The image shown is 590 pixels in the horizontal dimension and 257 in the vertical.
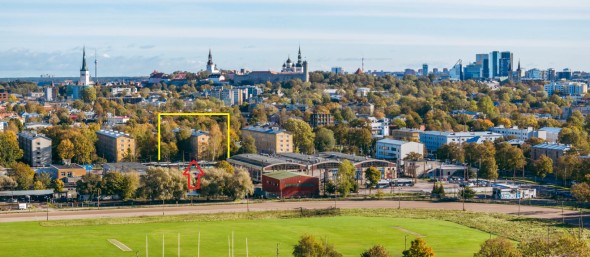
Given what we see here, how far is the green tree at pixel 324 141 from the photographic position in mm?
43500

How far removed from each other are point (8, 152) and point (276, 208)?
46.9 feet

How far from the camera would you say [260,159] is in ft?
118

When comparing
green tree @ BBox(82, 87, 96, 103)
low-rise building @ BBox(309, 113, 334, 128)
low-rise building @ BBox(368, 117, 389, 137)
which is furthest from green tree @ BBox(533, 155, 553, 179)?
green tree @ BBox(82, 87, 96, 103)

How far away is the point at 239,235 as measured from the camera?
22.6 meters

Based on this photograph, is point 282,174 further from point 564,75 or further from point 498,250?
point 564,75

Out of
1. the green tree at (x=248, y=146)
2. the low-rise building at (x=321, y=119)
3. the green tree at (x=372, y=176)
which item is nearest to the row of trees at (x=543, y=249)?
the green tree at (x=372, y=176)

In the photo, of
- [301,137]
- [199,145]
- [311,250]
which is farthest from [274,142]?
[311,250]

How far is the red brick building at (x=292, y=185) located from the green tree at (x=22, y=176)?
8.37 m

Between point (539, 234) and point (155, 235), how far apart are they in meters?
9.75

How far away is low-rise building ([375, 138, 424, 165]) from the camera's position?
40.1 m

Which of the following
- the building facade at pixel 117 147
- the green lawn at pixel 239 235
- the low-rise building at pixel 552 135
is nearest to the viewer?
the green lawn at pixel 239 235

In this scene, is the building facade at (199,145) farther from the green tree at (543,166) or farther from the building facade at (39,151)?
the green tree at (543,166)

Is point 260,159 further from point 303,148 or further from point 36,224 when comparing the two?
point 36,224

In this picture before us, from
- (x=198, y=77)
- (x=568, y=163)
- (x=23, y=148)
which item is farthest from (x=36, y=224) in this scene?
(x=198, y=77)
